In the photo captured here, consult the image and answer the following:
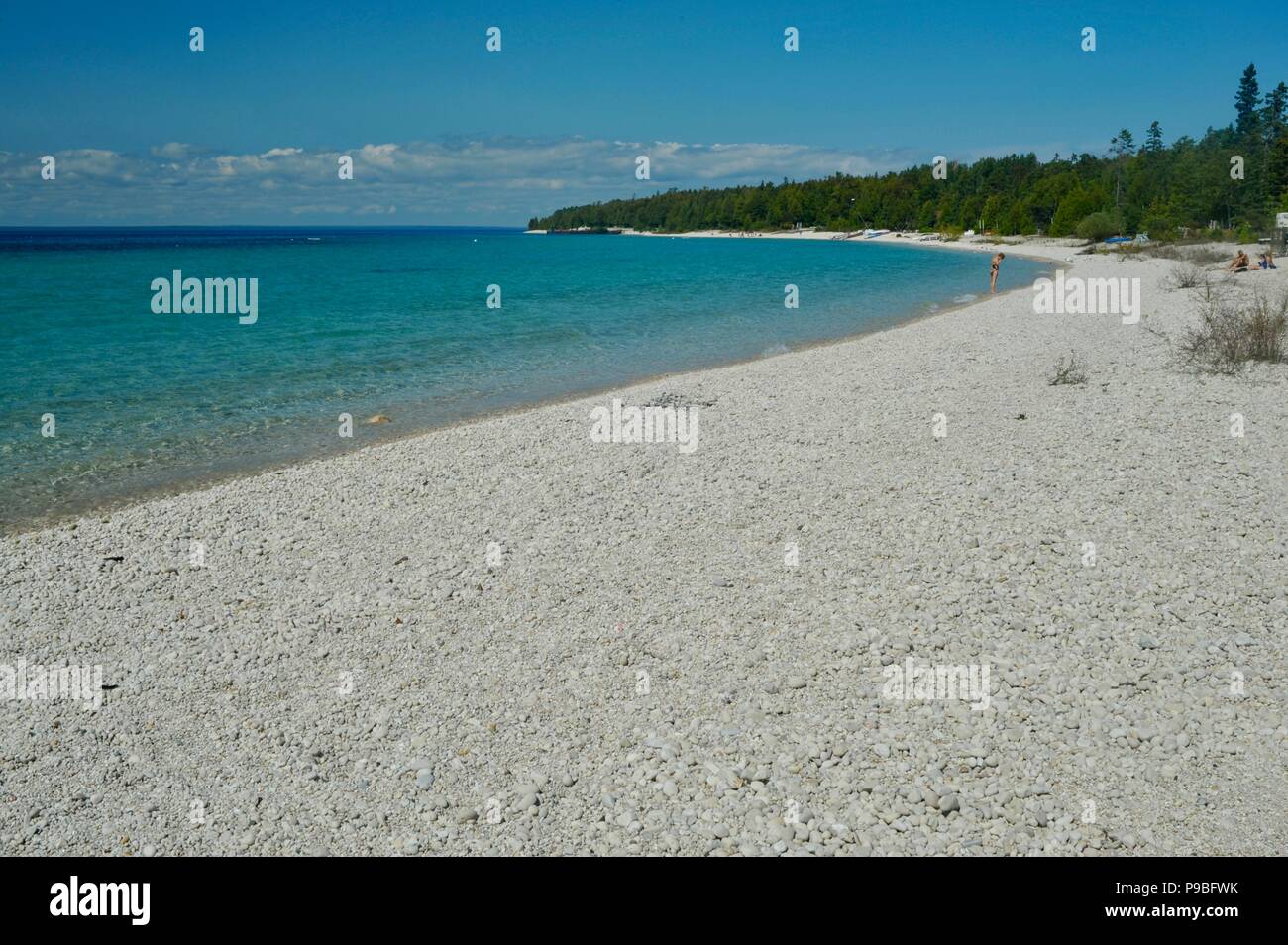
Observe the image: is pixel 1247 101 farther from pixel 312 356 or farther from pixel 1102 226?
pixel 312 356

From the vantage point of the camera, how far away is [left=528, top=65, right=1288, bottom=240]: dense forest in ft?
257

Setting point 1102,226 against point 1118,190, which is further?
point 1118,190

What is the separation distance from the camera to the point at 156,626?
8.67 metres

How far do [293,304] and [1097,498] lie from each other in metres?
44.9

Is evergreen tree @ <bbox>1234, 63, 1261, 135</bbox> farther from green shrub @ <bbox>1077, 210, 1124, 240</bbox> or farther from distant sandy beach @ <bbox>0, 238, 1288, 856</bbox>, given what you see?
distant sandy beach @ <bbox>0, 238, 1288, 856</bbox>

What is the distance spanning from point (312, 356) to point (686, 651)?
2397 cm

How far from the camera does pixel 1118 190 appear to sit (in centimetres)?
11100

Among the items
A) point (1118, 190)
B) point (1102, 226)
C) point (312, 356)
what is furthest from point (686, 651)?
point (1118, 190)

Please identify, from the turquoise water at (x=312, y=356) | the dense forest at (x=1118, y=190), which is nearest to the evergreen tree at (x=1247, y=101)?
the dense forest at (x=1118, y=190)

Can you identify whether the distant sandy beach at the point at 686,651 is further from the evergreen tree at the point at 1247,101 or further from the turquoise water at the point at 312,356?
the evergreen tree at the point at 1247,101

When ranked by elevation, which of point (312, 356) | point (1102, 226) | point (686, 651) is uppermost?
point (1102, 226)

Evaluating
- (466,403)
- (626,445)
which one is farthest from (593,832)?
(466,403)
